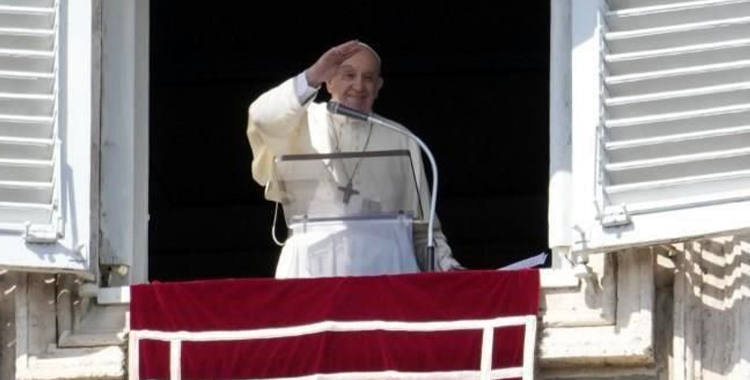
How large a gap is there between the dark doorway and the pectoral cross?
294 centimetres

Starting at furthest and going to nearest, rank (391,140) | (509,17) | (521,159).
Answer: (521,159) < (509,17) < (391,140)

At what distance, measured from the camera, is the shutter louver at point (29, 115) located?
26.2 feet

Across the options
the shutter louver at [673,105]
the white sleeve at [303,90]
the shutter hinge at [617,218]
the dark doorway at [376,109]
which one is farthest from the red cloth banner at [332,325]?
the dark doorway at [376,109]

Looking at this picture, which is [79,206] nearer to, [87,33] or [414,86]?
[87,33]

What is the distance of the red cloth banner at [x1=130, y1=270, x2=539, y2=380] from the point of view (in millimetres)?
7840

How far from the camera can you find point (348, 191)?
28.1ft

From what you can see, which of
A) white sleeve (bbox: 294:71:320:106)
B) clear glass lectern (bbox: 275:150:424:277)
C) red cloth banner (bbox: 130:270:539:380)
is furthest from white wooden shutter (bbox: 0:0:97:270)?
clear glass lectern (bbox: 275:150:424:277)

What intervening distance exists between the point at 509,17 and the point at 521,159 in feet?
3.21

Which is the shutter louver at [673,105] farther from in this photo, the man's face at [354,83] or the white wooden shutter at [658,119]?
the man's face at [354,83]

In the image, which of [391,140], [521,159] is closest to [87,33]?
[391,140]

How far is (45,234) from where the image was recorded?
792 centimetres

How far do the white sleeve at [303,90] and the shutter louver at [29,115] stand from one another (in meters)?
0.63

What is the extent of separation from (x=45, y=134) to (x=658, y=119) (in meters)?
1.43

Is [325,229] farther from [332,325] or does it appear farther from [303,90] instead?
[332,325]
